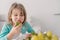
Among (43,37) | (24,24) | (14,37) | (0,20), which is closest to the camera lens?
(43,37)

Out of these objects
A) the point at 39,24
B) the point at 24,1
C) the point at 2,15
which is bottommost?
the point at 39,24

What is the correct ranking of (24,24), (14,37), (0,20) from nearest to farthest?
1. (14,37)
2. (24,24)
3. (0,20)

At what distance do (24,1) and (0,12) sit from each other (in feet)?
1.19

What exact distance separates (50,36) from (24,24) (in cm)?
64

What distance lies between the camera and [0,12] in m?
2.07

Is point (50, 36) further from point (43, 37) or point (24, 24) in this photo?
point (24, 24)

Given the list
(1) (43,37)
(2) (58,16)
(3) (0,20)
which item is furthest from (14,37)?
(2) (58,16)

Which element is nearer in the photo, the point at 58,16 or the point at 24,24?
the point at 24,24

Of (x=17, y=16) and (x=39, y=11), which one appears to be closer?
(x=17, y=16)

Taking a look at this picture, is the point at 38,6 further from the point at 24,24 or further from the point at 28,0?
the point at 24,24

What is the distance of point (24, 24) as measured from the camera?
143cm

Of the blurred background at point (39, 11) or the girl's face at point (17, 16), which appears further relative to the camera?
the blurred background at point (39, 11)

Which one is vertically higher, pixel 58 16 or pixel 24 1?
pixel 24 1

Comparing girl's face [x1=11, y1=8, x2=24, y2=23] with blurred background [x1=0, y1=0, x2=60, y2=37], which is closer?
girl's face [x1=11, y1=8, x2=24, y2=23]
